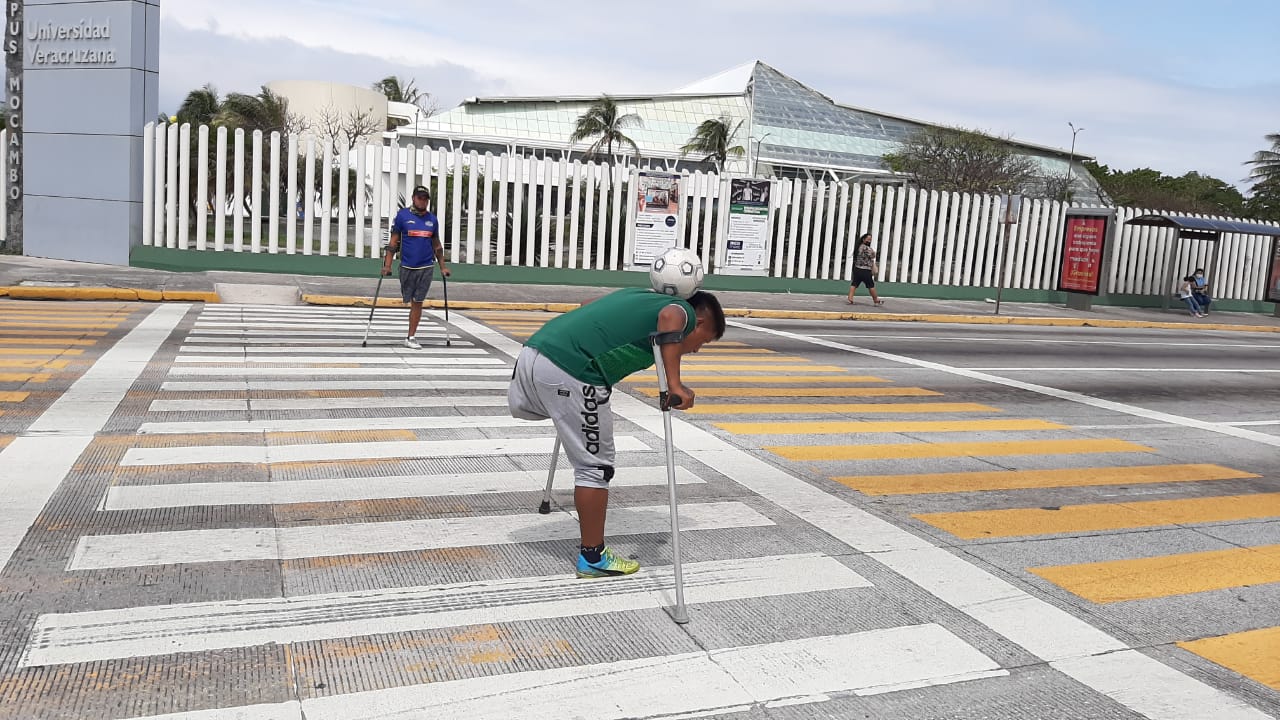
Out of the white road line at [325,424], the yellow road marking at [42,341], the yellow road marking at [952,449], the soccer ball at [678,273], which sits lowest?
the yellow road marking at [952,449]

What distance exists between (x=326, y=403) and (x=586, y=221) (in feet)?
50.6

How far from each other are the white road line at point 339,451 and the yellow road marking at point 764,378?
3.30 meters

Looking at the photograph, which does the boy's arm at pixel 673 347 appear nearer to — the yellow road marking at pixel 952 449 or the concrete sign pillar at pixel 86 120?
the yellow road marking at pixel 952 449

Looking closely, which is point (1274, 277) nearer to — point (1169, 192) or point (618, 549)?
point (618, 549)

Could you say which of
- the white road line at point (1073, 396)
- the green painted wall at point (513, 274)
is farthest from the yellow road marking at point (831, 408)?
the green painted wall at point (513, 274)

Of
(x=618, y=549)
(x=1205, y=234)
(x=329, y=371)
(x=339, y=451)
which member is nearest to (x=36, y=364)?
(x=329, y=371)

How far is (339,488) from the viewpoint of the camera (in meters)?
6.35

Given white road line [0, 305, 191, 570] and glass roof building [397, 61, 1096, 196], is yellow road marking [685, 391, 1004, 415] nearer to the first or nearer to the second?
white road line [0, 305, 191, 570]

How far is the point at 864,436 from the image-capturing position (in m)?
9.01

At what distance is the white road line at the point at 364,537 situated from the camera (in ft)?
16.5

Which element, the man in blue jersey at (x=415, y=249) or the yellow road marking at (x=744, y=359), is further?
the yellow road marking at (x=744, y=359)

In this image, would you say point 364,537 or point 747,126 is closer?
point 364,537

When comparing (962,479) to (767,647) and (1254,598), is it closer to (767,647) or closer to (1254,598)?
(1254,598)

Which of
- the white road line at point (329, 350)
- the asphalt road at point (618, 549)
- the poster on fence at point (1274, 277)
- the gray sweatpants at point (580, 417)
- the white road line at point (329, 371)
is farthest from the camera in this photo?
the poster on fence at point (1274, 277)
